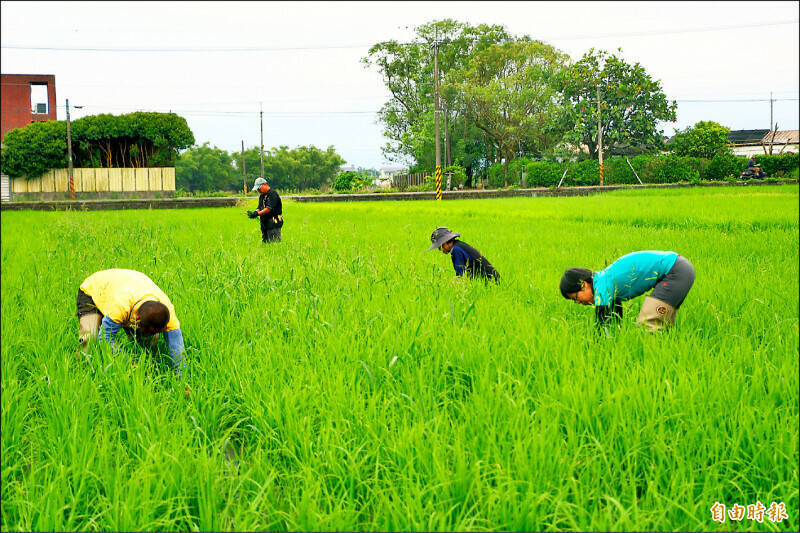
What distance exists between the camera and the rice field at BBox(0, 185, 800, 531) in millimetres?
2209

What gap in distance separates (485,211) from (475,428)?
1415 centimetres

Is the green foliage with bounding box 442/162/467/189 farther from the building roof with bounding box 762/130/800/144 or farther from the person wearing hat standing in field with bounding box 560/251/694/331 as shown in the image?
the building roof with bounding box 762/130/800/144

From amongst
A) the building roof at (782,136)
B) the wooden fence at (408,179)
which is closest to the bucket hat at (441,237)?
the wooden fence at (408,179)

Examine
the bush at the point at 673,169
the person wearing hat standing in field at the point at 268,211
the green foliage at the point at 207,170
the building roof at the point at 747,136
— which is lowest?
the person wearing hat standing in field at the point at 268,211

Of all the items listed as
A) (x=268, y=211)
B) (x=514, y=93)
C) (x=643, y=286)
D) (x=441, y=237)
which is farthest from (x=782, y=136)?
(x=643, y=286)

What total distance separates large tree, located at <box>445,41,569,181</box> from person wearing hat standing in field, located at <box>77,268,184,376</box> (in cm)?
3288

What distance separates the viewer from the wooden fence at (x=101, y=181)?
29.8 m

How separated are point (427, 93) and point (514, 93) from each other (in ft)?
24.9

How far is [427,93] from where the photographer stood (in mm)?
40781

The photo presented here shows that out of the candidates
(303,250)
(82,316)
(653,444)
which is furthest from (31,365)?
(303,250)

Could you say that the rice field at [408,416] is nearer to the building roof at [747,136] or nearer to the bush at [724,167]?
the bush at [724,167]

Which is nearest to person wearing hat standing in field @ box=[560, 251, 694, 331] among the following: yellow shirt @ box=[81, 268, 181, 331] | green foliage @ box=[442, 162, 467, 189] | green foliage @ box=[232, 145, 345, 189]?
yellow shirt @ box=[81, 268, 181, 331]

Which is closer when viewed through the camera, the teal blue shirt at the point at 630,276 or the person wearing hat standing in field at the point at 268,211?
the teal blue shirt at the point at 630,276

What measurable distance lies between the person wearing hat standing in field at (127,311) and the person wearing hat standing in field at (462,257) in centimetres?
253
